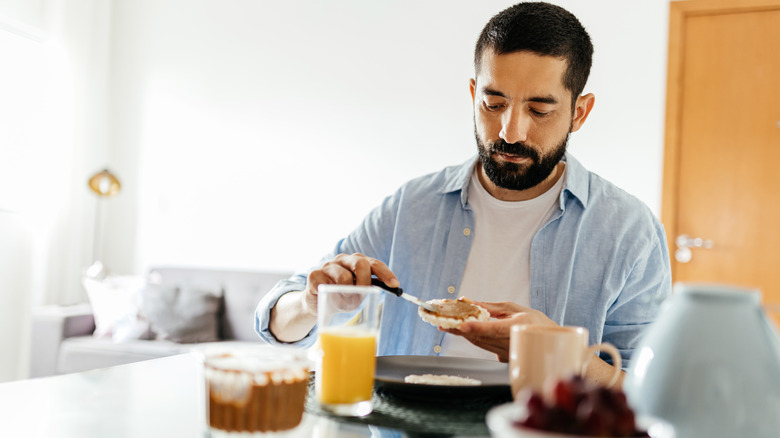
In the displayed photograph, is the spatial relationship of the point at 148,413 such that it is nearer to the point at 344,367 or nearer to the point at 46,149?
the point at 344,367

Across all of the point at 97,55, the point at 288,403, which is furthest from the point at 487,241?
the point at 97,55

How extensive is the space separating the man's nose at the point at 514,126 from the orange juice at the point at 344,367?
2.44 ft

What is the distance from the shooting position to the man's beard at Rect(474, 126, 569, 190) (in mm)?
1532

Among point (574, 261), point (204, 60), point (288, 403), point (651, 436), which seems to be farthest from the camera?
point (204, 60)

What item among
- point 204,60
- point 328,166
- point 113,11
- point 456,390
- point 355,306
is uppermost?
point 113,11

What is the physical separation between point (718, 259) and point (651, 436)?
10.9ft

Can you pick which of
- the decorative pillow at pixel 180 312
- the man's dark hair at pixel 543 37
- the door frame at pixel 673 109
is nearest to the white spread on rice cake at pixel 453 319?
the man's dark hair at pixel 543 37

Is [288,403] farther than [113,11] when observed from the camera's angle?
No

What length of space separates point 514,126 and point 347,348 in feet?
2.55

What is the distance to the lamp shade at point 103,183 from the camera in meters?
4.38

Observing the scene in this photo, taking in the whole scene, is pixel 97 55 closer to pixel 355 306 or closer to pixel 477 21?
pixel 477 21

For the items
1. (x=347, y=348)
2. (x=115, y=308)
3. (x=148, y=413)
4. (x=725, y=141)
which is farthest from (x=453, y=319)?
(x=115, y=308)

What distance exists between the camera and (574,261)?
1.54m

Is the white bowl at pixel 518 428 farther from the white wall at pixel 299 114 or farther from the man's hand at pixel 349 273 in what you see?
the white wall at pixel 299 114
